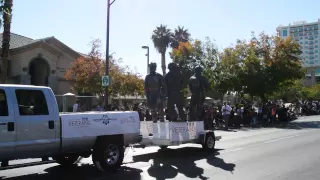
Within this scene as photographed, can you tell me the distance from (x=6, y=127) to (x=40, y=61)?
83.2ft

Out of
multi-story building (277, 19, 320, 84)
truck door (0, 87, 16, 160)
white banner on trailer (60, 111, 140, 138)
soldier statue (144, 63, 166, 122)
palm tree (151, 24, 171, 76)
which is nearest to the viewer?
truck door (0, 87, 16, 160)

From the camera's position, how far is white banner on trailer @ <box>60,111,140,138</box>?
7.72 m

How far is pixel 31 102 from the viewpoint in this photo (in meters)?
7.38

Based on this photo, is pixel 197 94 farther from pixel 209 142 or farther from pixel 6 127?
pixel 6 127

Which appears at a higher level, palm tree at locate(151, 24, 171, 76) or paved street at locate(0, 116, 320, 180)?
palm tree at locate(151, 24, 171, 76)

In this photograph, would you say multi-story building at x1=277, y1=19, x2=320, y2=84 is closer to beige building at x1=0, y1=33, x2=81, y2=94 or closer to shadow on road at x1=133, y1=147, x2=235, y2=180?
beige building at x1=0, y1=33, x2=81, y2=94

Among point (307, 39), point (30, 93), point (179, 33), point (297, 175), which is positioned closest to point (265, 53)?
point (179, 33)

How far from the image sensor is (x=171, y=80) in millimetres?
12258

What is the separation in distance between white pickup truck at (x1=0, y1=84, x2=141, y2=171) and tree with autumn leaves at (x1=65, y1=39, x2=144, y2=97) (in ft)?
62.3

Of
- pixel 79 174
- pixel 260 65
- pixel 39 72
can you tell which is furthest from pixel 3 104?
pixel 260 65

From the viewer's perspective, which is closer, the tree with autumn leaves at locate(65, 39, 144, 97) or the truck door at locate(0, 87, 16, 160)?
the truck door at locate(0, 87, 16, 160)

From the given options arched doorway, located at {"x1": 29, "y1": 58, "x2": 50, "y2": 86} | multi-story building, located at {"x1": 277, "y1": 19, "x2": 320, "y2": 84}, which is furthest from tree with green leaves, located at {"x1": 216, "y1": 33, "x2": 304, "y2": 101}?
multi-story building, located at {"x1": 277, "y1": 19, "x2": 320, "y2": 84}

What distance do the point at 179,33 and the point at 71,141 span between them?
46801 mm

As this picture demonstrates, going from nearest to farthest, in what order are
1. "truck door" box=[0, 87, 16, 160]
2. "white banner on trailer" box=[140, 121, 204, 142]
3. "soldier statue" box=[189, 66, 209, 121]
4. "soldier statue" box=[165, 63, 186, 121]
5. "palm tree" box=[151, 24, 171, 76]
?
"truck door" box=[0, 87, 16, 160] < "white banner on trailer" box=[140, 121, 204, 142] < "soldier statue" box=[165, 63, 186, 121] < "soldier statue" box=[189, 66, 209, 121] < "palm tree" box=[151, 24, 171, 76]
